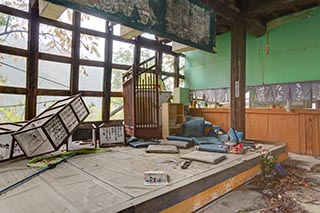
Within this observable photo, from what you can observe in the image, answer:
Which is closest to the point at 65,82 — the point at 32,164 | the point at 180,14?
the point at 32,164

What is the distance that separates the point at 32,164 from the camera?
268cm

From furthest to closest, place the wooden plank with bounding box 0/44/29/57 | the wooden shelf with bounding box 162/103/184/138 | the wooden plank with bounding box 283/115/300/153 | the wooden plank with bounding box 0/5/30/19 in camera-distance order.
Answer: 1. the wooden shelf with bounding box 162/103/184/138
2. the wooden plank with bounding box 283/115/300/153
3. the wooden plank with bounding box 0/44/29/57
4. the wooden plank with bounding box 0/5/30/19

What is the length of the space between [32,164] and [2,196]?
959 millimetres

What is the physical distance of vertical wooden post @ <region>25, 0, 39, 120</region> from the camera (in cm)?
463

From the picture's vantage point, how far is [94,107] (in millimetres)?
5746

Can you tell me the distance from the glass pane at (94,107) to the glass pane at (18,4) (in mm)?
2448

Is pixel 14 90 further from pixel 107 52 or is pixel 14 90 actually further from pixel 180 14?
pixel 180 14

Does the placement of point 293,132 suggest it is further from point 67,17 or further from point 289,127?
point 67,17

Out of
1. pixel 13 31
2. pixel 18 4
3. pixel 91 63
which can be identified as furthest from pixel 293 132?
pixel 18 4

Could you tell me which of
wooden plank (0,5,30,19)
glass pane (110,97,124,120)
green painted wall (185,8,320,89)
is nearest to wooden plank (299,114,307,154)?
green painted wall (185,8,320,89)

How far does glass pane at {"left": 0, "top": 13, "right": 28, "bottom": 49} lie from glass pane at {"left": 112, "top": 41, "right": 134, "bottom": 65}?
2.16 metres

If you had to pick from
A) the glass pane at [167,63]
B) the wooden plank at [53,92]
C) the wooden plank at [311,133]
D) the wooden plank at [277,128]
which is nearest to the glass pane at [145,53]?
the glass pane at [167,63]

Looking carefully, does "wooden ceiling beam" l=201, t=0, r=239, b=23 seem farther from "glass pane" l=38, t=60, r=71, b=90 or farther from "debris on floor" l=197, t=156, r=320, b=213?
"glass pane" l=38, t=60, r=71, b=90

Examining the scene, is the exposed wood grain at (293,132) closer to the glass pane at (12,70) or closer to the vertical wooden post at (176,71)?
the vertical wooden post at (176,71)
